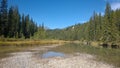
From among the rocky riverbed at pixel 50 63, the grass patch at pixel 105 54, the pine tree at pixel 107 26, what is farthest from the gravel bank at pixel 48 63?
the pine tree at pixel 107 26

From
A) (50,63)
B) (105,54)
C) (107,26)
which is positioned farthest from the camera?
(107,26)

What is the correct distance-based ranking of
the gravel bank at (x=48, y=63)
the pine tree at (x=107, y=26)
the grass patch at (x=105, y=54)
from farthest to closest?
the pine tree at (x=107, y=26) < the grass patch at (x=105, y=54) < the gravel bank at (x=48, y=63)

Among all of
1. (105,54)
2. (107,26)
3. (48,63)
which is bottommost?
(48,63)

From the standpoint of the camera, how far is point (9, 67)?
1850 centimetres

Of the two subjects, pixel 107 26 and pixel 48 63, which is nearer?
pixel 48 63

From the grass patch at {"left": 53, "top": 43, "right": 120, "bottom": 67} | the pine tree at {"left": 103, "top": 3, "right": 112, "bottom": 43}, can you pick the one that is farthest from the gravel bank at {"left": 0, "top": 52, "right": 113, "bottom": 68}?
the pine tree at {"left": 103, "top": 3, "right": 112, "bottom": 43}

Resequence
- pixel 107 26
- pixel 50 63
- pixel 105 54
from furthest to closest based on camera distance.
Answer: pixel 107 26
pixel 105 54
pixel 50 63

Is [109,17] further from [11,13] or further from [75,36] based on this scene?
[75,36]

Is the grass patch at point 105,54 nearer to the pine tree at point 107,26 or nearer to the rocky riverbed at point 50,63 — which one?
the rocky riverbed at point 50,63

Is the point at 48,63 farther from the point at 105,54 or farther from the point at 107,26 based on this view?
the point at 107,26

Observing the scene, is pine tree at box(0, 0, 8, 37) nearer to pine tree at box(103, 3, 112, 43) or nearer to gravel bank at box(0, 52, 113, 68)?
pine tree at box(103, 3, 112, 43)

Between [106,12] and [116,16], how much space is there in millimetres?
4643

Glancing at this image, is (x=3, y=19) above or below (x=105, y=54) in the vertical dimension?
above

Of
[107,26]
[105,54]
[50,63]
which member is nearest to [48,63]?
[50,63]
